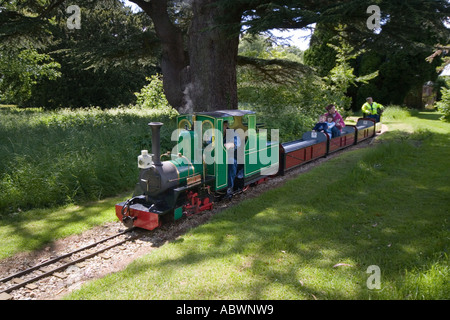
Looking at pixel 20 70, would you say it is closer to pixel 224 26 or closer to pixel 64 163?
pixel 64 163

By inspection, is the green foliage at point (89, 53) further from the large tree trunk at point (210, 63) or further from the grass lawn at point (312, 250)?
the grass lawn at point (312, 250)

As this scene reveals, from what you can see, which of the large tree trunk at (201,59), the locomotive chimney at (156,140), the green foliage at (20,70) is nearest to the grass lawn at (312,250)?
the locomotive chimney at (156,140)

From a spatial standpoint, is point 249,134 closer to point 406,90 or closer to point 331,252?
point 331,252

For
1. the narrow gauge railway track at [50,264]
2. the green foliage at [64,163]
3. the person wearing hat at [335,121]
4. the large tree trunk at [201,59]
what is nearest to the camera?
the narrow gauge railway track at [50,264]

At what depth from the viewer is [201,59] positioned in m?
12.6

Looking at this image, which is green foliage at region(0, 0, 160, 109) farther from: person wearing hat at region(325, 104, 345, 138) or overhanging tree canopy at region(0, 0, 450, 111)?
person wearing hat at region(325, 104, 345, 138)

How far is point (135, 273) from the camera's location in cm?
473

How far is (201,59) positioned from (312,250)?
9.39 m

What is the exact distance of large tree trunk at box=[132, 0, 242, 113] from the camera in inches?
479

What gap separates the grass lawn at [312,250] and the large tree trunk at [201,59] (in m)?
5.78

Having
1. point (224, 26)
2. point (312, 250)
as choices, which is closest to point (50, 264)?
point (312, 250)

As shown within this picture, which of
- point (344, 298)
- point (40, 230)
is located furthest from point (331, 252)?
point (40, 230)

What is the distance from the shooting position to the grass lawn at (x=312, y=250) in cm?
409

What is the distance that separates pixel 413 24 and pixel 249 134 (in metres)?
5.68
